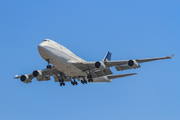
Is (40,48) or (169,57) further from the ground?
(40,48)

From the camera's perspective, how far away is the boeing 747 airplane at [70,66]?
33.9 metres

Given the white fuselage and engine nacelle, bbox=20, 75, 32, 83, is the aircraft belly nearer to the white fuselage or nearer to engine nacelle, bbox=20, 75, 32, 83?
the white fuselage

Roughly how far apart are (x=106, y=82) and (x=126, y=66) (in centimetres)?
792

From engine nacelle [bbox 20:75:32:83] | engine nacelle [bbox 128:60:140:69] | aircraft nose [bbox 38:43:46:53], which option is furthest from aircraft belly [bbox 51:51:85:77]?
engine nacelle [bbox 20:75:32:83]

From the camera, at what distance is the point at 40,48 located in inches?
1302

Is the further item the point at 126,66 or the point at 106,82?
the point at 106,82

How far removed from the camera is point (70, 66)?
35.2 meters

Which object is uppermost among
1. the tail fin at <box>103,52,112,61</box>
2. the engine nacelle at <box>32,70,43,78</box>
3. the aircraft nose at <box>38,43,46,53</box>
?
the tail fin at <box>103,52,112,61</box>

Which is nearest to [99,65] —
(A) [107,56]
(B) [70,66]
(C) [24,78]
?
(B) [70,66]

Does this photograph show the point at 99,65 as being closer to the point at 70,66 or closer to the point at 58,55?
the point at 70,66

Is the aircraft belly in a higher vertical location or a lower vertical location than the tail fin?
lower

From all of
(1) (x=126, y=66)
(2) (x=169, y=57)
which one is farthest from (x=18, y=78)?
(2) (x=169, y=57)

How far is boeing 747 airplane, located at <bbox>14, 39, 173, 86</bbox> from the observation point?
111 feet

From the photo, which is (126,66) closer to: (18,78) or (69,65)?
(69,65)
